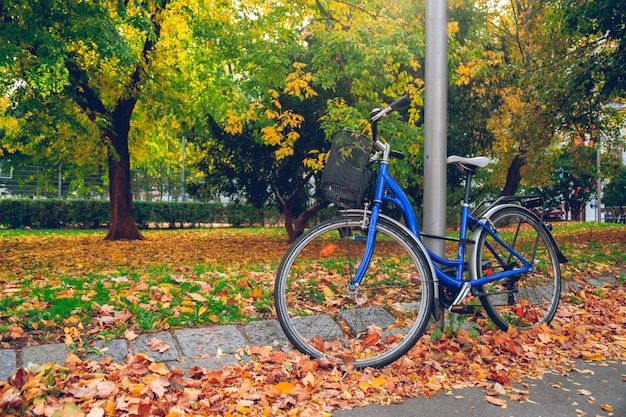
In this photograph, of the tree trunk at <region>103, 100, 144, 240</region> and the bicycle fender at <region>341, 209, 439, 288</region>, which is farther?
the tree trunk at <region>103, 100, 144, 240</region>

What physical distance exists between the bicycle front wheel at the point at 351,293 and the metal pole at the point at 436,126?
42 centimetres

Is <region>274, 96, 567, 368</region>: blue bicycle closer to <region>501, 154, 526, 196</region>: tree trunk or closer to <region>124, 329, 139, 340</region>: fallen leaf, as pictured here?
<region>124, 329, 139, 340</region>: fallen leaf

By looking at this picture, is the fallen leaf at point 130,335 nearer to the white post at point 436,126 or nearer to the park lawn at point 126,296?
the park lawn at point 126,296

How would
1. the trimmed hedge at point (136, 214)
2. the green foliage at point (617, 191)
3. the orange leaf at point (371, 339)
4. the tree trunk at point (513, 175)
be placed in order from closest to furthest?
1. the orange leaf at point (371, 339)
2. the tree trunk at point (513, 175)
3. the trimmed hedge at point (136, 214)
4. the green foliage at point (617, 191)

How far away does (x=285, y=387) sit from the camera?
2.83 metres

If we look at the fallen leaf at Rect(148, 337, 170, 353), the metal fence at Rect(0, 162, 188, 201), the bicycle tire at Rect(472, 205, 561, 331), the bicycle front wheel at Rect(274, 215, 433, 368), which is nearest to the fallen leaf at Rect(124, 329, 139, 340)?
the fallen leaf at Rect(148, 337, 170, 353)

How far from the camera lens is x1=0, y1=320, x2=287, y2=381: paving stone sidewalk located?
9.94 ft

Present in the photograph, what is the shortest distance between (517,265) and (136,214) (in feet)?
60.3

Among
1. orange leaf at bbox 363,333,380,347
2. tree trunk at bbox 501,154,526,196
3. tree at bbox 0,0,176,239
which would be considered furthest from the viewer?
tree trunk at bbox 501,154,526,196

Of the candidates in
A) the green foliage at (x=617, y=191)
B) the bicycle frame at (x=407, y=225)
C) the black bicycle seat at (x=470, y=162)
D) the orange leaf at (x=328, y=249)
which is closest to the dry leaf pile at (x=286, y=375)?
the bicycle frame at (x=407, y=225)

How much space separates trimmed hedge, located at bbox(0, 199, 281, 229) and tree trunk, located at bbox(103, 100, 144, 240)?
4684mm

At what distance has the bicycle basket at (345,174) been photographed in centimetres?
316

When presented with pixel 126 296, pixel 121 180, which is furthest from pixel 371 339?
pixel 121 180

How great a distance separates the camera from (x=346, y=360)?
3.17 m
